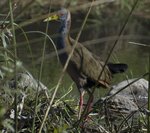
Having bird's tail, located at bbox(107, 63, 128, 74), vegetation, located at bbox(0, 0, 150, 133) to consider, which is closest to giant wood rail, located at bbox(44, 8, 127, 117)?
bird's tail, located at bbox(107, 63, 128, 74)

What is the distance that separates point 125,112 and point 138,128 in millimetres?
1172

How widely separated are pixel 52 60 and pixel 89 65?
8.34ft

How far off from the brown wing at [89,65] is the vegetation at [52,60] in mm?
190

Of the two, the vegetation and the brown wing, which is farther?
the brown wing

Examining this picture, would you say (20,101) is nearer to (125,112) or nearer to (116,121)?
(116,121)

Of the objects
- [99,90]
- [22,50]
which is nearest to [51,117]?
[99,90]

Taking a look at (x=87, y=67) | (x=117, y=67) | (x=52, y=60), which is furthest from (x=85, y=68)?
(x=52, y=60)

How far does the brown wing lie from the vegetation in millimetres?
190

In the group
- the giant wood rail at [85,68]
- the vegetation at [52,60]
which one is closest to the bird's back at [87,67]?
the giant wood rail at [85,68]

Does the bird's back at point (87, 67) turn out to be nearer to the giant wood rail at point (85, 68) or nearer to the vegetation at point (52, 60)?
the giant wood rail at point (85, 68)

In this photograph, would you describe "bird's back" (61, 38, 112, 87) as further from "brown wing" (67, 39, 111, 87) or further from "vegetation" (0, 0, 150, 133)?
"vegetation" (0, 0, 150, 133)

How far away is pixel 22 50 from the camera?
341 inches

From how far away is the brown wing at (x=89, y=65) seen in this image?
6863 millimetres

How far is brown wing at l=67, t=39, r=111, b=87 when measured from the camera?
6863 mm
